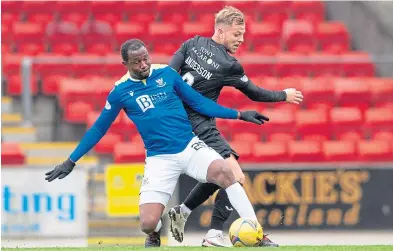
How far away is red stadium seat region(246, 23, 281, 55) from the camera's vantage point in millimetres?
15828

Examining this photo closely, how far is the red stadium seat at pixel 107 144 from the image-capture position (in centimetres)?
1356

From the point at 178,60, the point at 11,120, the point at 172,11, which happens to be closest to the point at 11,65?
the point at 11,120

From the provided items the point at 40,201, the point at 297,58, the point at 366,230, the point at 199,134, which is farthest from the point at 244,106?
the point at 199,134

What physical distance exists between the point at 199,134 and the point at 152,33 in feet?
26.6

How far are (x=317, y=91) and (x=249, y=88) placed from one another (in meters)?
6.66

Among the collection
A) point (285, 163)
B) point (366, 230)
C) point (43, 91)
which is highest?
point (43, 91)

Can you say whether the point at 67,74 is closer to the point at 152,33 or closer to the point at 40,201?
the point at 152,33

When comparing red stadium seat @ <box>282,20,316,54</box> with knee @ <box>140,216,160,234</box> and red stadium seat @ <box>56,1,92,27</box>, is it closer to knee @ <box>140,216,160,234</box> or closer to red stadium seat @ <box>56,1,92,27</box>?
red stadium seat @ <box>56,1,92,27</box>

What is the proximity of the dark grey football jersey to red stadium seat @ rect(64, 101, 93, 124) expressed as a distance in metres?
6.06

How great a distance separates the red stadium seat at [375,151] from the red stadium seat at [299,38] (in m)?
2.62

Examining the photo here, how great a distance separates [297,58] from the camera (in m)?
14.3

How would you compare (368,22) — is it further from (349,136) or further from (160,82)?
(160,82)

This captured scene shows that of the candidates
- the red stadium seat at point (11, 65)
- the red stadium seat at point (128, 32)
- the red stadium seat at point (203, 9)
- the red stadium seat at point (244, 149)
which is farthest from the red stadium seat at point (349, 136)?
the red stadium seat at point (11, 65)

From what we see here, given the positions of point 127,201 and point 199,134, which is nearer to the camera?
point 199,134
